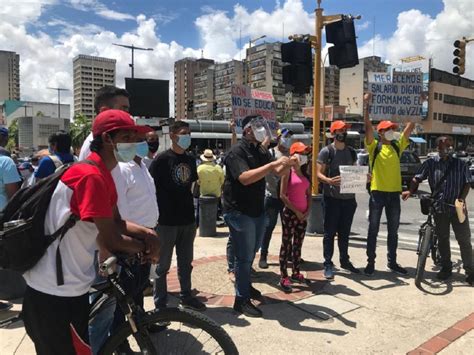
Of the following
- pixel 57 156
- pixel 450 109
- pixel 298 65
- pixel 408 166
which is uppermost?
pixel 450 109

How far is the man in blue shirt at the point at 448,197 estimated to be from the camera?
559 centimetres

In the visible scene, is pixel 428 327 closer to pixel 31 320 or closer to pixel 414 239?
pixel 31 320

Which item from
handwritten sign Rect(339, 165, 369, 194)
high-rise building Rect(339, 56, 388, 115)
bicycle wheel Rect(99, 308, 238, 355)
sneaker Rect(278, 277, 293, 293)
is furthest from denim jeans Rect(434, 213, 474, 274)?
high-rise building Rect(339, 56, 388, 115)

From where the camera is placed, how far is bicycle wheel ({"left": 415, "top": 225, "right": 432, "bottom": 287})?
529 cm

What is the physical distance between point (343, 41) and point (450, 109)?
8614 cm

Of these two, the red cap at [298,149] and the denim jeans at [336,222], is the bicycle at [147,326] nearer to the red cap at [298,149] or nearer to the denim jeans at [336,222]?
the red cap at [298,149]

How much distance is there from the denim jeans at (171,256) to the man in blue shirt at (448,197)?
10.9 ft

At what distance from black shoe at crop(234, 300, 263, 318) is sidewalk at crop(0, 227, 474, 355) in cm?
7

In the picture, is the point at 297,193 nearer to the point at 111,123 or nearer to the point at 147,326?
the point at 147,326

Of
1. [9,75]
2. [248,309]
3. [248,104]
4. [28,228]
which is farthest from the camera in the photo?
[9,75]

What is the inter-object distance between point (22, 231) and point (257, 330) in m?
2.62

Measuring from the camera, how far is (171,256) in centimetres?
432

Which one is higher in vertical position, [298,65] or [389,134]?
[298,65]

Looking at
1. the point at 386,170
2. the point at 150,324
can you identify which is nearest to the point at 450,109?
the point at 386,170
